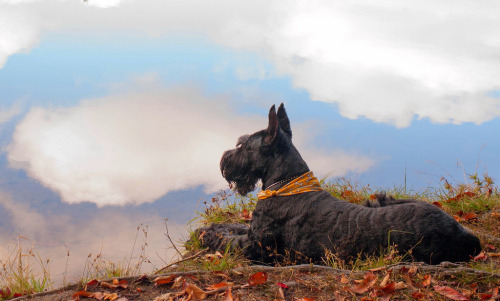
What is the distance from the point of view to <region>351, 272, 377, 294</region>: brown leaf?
5.18m

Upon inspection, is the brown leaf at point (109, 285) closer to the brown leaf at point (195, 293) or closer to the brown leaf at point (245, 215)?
the brown leaf at point (195, 293)

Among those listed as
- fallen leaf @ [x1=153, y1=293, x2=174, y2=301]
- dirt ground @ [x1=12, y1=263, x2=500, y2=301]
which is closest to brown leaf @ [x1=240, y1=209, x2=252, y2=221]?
dirt ground @ [x1=12, y1=263, x2=500, y2=301]

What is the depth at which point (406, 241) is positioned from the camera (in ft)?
19.5

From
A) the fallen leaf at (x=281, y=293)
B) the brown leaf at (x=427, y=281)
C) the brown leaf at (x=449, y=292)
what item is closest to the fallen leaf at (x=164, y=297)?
the fallen leaf at (x=281, y=293)

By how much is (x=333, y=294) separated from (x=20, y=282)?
413cm

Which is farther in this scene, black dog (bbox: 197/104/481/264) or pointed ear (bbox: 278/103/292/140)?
pointed ear (bbox: 278/103/292/140)

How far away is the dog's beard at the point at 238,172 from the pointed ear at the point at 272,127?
0.58 metres

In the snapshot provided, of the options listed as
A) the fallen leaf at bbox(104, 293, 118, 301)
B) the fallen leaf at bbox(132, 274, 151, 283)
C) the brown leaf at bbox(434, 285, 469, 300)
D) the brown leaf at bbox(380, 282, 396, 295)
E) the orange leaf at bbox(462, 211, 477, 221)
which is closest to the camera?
the brown leaf at bbox(434, 285, 469, 300)

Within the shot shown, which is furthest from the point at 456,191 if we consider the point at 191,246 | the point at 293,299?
the point at 293,299

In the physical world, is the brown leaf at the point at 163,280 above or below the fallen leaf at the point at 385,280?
above

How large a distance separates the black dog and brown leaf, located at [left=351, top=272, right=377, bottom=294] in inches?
30.2

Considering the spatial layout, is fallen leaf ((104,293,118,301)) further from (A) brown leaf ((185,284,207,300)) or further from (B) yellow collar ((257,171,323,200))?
(B) yellow collar ((257,171,323,200))

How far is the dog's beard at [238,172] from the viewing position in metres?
7.29

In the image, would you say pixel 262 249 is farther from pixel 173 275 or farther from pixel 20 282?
pixel 20 282
